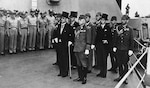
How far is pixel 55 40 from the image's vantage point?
679 centimetres

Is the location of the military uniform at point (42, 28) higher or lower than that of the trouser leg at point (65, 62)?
higher

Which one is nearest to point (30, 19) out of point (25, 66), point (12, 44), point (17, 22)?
point (17, 22)

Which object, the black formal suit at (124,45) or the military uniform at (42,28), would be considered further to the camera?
the military uniform at (42,28)

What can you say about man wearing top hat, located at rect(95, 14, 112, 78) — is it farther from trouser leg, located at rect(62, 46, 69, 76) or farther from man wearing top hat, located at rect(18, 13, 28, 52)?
man wearing top hat, located at rect(18, 13, 28, 52)

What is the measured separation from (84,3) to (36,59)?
6.31 m

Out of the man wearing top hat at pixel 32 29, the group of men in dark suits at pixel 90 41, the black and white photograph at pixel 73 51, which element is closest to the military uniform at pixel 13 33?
the black and white photograph at pixel 73 51

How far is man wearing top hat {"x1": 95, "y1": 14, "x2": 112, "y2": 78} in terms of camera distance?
6570 millimetres

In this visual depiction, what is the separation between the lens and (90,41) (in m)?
5.90

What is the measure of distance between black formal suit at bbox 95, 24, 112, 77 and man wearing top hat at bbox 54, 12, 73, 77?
770 mm

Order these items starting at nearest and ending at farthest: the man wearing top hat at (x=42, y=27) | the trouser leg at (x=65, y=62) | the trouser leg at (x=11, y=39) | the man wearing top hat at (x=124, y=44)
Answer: the man wearing top hat at (x=124, y=44)
the trouser leg at (x=65, y=62)
the trouser leg at (x=11, y=39)
the man wearing top hat at (x=42, y=27)

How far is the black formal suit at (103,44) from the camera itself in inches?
259

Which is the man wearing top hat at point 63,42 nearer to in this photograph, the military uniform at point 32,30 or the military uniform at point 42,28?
the military uniform at point 32,30

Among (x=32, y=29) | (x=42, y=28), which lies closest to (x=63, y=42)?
(x=32, y=29)

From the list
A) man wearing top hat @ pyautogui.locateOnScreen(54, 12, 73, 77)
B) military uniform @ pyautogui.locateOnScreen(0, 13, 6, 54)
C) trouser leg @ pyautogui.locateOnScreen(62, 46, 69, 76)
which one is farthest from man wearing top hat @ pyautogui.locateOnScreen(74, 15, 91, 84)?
military uniform @ pyautogui.locateOnScreen(0, 13, 6, 54)
